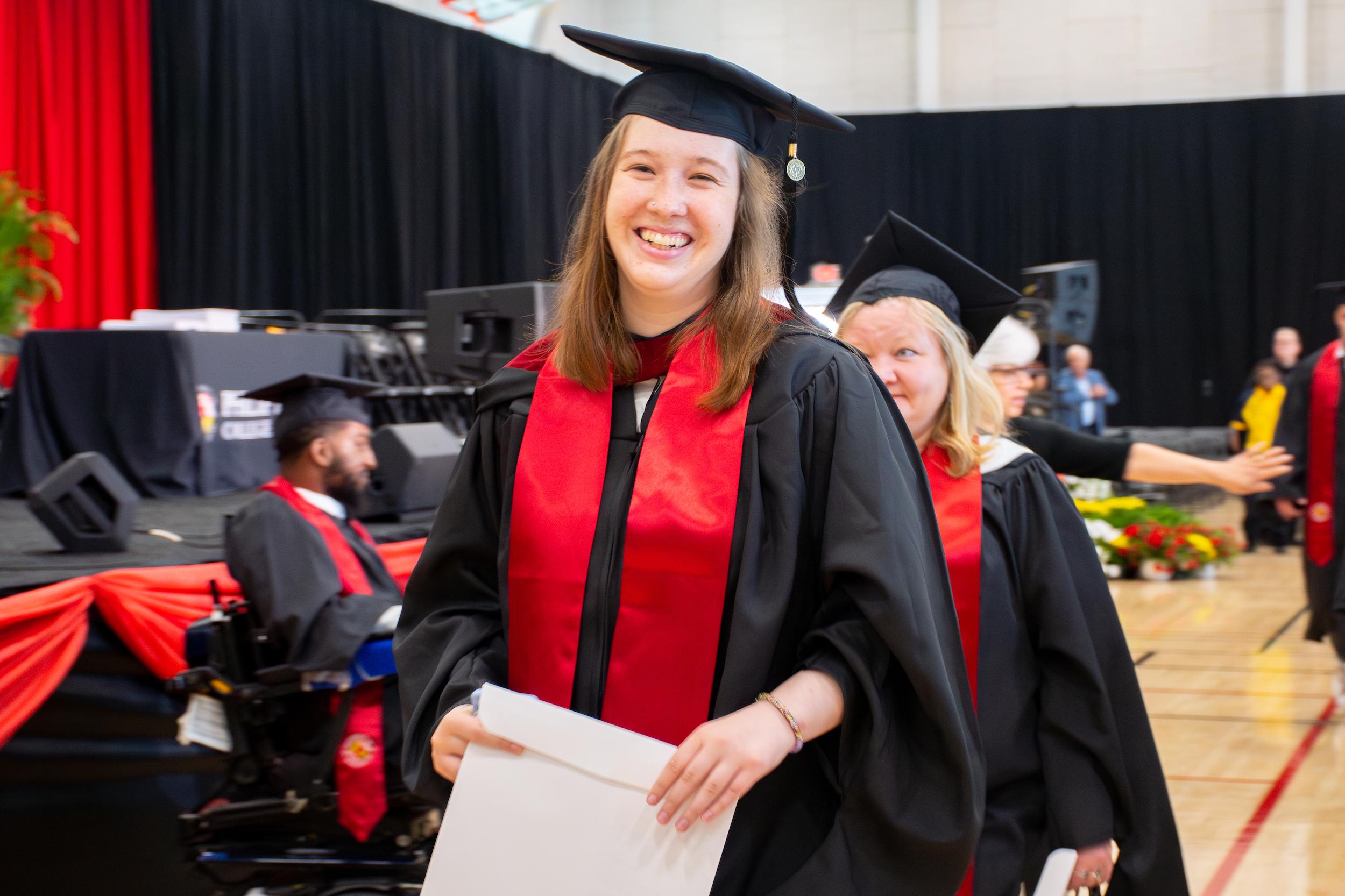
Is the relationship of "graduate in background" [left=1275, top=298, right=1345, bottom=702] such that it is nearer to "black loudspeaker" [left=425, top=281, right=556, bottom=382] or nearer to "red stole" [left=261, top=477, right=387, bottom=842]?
"black loudspeaker" [left=425, top=281, right=556, bottom=382]

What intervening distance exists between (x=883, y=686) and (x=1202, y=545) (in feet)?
29.4

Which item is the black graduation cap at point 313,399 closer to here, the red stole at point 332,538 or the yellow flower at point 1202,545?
the red stole at point 332,538

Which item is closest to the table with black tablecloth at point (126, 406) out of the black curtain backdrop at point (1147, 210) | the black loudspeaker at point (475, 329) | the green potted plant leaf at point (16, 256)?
the green potted plant leaf at point (16, 256)

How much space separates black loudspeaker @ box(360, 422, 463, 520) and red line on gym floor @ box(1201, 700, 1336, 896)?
11.6ft

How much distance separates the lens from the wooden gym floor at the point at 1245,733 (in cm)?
384

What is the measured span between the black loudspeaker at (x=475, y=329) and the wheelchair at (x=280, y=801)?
4.68 feet

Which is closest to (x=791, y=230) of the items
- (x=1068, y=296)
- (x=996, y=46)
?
(x=1068, y=296)

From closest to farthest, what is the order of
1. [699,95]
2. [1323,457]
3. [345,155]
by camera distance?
[699,95]
[1323,457]
[345,155]

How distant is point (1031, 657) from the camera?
6.31 feet

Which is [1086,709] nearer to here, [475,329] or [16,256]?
[475,329]

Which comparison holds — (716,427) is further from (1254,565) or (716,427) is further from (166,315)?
(1254,565)

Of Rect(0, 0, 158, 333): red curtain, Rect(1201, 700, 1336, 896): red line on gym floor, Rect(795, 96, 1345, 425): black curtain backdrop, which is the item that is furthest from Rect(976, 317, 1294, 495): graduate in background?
Rect(795, 96, 1345, 425): black curtain backdrop

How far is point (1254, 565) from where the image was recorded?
9836 mm

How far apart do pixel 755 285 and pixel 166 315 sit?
594 cm
